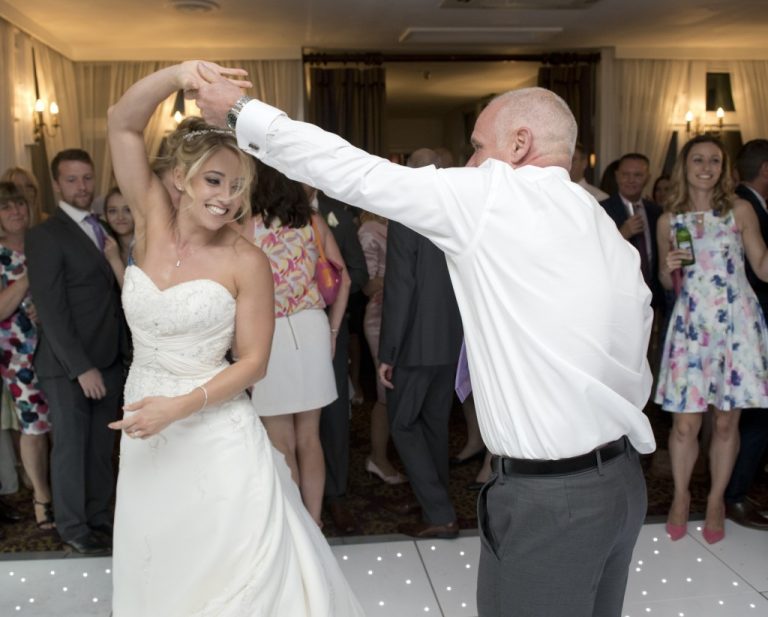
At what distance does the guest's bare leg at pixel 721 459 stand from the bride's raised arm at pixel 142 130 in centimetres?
256

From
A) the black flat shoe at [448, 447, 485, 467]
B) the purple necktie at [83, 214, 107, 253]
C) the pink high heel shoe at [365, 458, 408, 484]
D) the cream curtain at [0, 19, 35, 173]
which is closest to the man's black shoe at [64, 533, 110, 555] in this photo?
the purple necktie at [83, 214, 107, 253]

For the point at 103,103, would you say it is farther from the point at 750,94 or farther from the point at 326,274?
the point at 750,94

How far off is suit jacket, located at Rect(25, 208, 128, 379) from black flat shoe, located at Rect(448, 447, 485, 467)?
1.99m

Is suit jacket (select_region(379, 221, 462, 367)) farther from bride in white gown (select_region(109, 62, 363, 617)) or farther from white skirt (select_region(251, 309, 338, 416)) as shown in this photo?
bride in white gown (select_region(109, 62, 363, 617))

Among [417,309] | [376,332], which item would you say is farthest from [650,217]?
[417,309]

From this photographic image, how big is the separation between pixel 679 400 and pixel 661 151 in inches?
230

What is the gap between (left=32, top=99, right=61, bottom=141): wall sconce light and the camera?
679cm

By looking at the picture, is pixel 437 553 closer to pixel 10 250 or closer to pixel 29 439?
pixel 29 439

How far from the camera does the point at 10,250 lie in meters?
3.74

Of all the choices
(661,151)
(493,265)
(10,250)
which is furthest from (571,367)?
(661,151)

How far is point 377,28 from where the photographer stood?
24.1 ft

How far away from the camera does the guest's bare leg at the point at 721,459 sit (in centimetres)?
353

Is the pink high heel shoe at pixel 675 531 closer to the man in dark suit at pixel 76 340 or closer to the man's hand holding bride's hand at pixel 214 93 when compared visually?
the man in dark suit at pixel 76 340

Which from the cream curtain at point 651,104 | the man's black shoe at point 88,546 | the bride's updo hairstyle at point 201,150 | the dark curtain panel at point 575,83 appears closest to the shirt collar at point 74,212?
the man's black shoe at point 88,546
